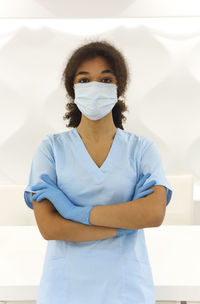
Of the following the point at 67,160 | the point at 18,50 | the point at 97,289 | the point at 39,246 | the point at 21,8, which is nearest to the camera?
the point at 97,289

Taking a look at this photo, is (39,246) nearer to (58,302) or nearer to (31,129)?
(58,302)

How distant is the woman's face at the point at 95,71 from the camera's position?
131 centimetres

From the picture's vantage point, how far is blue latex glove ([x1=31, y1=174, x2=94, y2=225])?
1.22 m

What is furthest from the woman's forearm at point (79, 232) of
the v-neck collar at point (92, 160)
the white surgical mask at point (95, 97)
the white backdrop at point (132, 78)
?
the white backdrop at point (132, 78)

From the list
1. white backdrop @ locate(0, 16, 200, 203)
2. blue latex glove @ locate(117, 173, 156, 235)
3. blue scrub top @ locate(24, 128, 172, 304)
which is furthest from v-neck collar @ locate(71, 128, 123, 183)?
white backdrop @ locate(0, 16, 200, 203)

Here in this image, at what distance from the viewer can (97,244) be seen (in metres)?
1.25

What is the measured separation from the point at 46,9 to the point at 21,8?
22 cm

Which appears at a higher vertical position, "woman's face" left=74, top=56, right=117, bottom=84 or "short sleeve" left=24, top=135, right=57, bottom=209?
"woman's face" left=74, top=56, right=117, bottom=84

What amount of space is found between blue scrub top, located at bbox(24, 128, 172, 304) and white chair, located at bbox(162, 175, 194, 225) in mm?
1507

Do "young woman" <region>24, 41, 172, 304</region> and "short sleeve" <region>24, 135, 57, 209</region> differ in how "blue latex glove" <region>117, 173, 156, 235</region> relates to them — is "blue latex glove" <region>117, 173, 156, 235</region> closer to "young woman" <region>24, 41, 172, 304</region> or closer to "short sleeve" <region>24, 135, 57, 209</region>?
"young woman" <region>24, 41, 172, 304</region>

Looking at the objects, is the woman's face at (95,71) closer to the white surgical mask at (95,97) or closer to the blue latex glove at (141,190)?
the white surgical mask at (95,97)

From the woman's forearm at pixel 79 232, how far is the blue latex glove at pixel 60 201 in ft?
0.07

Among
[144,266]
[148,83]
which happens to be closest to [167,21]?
[148,83]

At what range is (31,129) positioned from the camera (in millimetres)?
3844
